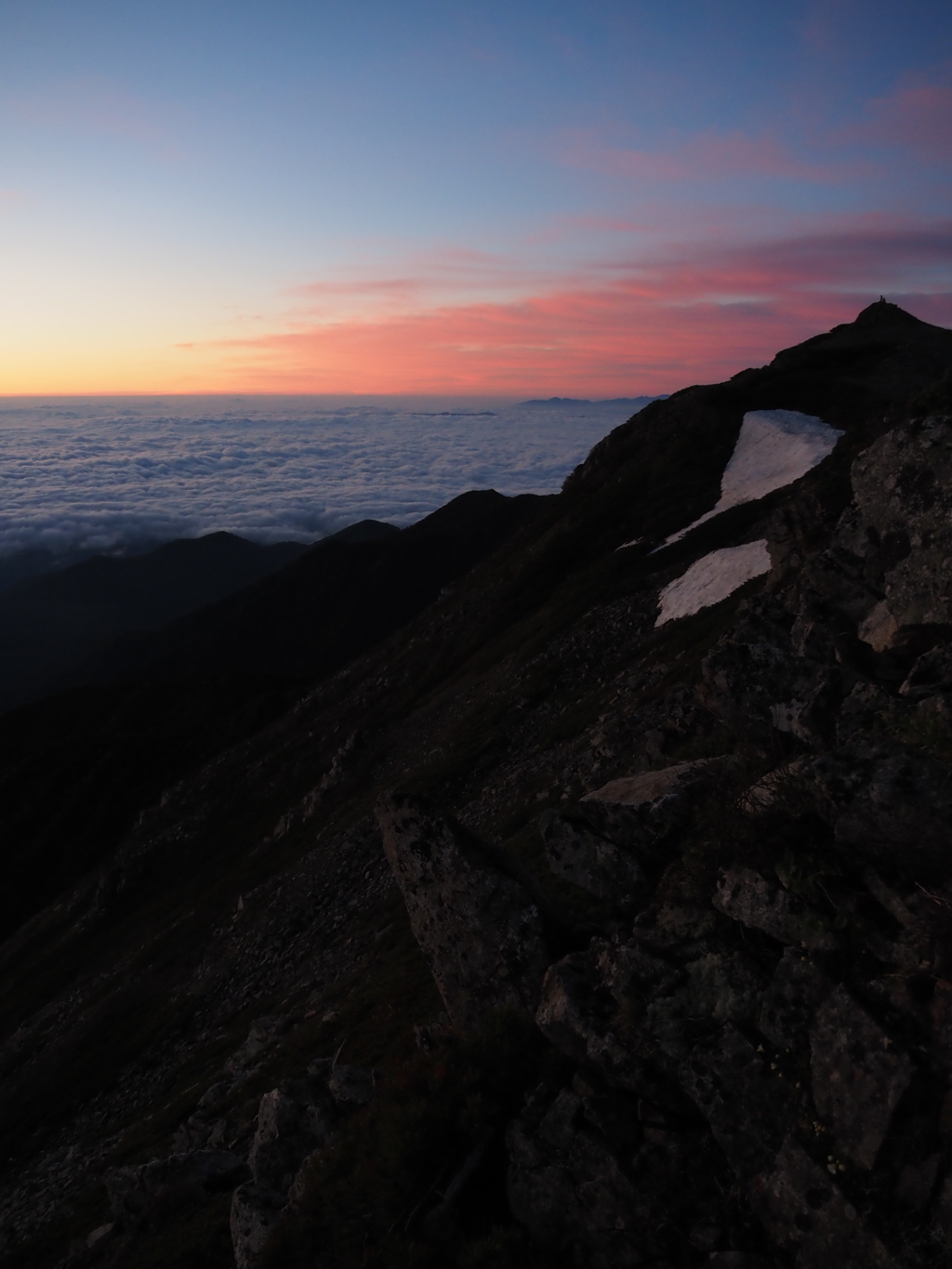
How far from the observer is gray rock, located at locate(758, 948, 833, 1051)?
307 inches

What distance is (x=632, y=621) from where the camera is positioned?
46.6 m

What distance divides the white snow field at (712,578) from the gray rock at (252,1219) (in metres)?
34.9

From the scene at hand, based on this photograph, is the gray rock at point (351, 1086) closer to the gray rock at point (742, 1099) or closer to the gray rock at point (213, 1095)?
the gray rock at point (742, 1099)

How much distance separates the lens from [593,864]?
1115cm

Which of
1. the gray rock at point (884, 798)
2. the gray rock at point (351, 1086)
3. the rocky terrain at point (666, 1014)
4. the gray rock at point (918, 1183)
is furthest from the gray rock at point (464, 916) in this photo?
the gray rock at point (884, 798)

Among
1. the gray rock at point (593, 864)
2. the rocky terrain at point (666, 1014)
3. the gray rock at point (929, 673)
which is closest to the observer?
the rocky terrain at point (666, 1014)

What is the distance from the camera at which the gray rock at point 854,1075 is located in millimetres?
6895

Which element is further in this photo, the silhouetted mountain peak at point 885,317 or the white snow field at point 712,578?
the silhouetted mountain peak at point 885,317

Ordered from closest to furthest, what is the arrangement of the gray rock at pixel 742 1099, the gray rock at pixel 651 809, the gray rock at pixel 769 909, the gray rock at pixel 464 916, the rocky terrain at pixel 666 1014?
the rocky terrain at pixel 666 1014 → the gray rock at pixel 742 1099 → the gray rock at pixel 769 909 → the gray rock at pixel 651 809 → the gray rock at pixel 464 916

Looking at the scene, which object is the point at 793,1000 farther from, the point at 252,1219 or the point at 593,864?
the point at 252,1219

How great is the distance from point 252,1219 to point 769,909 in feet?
32.6

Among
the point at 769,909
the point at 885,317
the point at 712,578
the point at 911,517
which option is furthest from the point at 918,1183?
the point at 885,317

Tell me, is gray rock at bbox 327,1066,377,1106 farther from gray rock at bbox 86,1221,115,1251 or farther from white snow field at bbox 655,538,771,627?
white snow field at bbox 655,538,771,627

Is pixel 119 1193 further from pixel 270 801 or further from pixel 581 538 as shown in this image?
pixel 581 538
